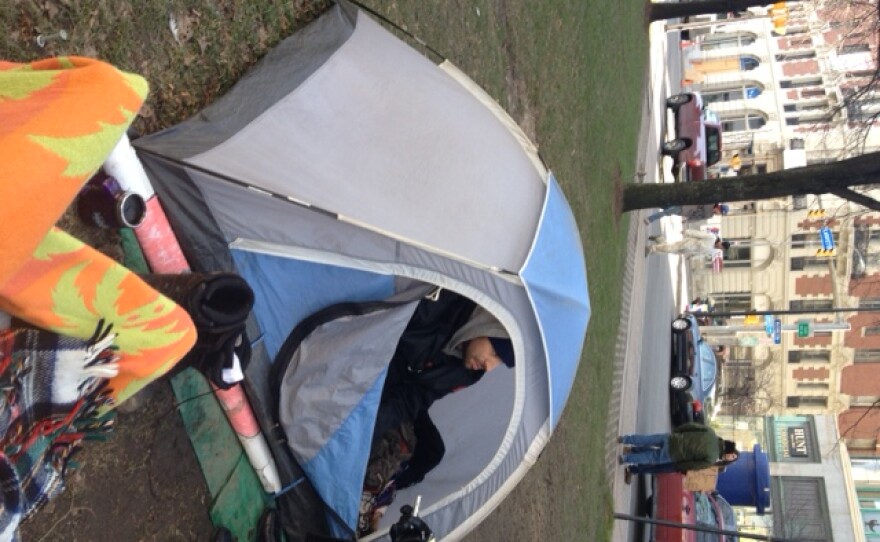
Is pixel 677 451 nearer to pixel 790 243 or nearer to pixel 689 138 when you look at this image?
pixel 689 138

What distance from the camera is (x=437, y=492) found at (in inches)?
203

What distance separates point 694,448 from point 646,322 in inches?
245

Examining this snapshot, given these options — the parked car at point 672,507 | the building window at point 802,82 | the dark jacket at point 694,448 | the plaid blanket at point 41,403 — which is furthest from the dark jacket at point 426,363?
the building window at point 802,82

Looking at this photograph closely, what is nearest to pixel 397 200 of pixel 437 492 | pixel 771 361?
pixel 437 492

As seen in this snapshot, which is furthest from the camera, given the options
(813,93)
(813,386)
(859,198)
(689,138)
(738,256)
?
(813,93)

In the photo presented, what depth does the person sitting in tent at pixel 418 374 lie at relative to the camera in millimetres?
4605

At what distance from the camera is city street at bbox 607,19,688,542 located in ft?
38.8

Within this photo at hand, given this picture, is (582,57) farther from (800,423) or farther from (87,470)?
(800,423)

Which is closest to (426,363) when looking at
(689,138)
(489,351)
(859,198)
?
(489,351)

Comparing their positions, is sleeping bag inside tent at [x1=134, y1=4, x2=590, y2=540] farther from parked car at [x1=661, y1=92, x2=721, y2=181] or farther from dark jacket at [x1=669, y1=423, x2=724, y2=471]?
parked car at [x1=661, y1=92, x2=721, y2=181]

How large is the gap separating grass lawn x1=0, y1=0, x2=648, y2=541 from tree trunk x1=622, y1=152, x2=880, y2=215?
4.30ft

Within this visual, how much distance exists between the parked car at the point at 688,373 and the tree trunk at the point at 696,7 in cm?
697

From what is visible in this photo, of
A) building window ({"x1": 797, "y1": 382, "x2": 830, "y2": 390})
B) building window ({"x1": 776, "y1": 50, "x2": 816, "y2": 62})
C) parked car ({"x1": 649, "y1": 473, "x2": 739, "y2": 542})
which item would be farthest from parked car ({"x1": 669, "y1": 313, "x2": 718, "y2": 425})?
building window ({"x1": 776, "y1": 50, "x2": 816, "y2": 62})

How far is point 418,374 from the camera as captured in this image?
476 centimetres
